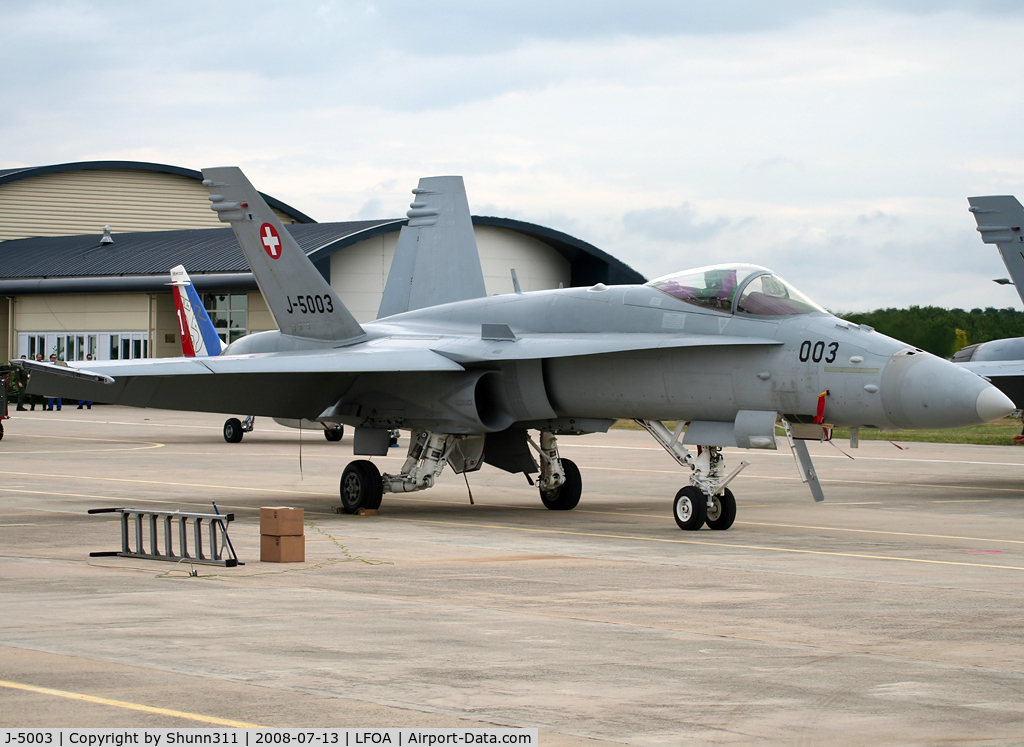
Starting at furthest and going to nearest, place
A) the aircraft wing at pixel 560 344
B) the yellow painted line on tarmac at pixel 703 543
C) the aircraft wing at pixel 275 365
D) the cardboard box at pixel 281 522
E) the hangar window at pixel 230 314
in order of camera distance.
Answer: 1. the hangar window at pixel 230 314
2. the aircraft wing at pixel 275 365
3. the aircraft wing at pixel 560 344
4. the yellow painted line on tarmac at pixel 703 543
5. the cardboard box at pixel 281 522

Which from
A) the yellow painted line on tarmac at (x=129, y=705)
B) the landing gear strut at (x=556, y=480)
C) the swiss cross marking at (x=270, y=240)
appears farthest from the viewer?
the swiss cross marking at (x=270, y=240)

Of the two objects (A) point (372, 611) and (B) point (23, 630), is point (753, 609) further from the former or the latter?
(B) point (23, 630)

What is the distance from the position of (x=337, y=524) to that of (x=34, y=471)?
31.5ft

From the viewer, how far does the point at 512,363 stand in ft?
49.1

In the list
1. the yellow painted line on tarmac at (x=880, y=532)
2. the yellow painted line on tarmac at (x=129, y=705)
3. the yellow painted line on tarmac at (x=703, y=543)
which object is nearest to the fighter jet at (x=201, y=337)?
the yellow painted line on tarmac at (x=703, y=543)

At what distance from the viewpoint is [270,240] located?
55.5 ft

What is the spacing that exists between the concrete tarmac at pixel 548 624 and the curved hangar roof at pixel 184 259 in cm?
3126

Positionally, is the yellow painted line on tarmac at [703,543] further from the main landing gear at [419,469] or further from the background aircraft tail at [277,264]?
the background aircraft tail at [277,264]

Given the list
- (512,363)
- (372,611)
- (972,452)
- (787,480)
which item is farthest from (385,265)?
(372,611)

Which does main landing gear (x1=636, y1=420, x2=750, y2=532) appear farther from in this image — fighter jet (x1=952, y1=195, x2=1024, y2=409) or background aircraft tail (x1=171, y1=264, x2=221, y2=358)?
background aircraft tail (x1=171, y1=264, x2=221, y2=358)

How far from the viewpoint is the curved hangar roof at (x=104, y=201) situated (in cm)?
5953

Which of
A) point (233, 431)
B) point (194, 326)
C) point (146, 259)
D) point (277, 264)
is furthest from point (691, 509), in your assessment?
point (146, 259)

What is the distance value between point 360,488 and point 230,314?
37.5 m

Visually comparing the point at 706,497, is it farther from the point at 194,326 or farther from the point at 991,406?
the point at 194,326
